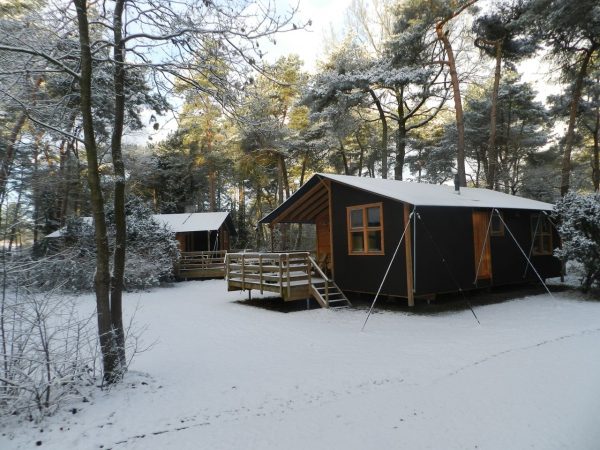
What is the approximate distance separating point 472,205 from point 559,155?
15.8 metres

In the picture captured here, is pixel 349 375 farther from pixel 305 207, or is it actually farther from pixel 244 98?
pixel 305 207

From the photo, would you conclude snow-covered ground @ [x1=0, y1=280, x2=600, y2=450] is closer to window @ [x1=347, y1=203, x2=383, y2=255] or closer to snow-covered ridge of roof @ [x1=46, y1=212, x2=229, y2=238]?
window @ [x1=347, y1=203, x2=383, y2=255]

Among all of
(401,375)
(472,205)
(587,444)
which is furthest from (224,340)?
(472,205)

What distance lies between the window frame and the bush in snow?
13.1 m

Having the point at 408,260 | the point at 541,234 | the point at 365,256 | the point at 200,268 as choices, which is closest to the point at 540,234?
the point at 541,234

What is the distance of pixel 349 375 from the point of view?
16.2ft

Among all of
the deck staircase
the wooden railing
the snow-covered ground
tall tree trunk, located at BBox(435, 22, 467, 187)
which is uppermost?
tall tree trunk, located at BBox(435, 22, 467, 187)

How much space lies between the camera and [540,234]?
1205 centimetres

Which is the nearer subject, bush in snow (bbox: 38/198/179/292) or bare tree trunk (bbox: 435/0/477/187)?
bush in snow (bbox: 38/198/179/292)

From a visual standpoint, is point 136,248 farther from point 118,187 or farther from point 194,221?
point 118,187

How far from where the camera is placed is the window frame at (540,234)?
11727mm

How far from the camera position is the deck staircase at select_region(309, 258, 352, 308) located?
9.92 metres

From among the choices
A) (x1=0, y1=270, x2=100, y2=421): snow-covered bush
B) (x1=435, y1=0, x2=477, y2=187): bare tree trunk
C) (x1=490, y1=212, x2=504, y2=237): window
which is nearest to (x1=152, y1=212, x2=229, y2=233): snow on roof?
(x1=435, y1=0, x2=477, y2=187): bare tree trunk

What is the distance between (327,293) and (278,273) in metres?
1.41
